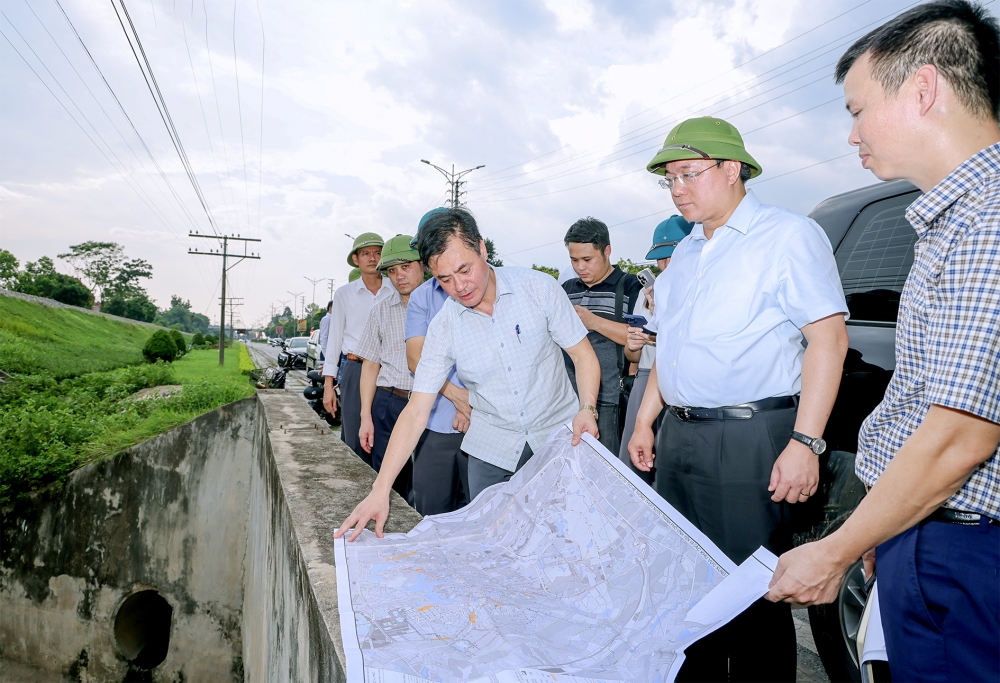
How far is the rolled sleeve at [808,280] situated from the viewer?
181cm

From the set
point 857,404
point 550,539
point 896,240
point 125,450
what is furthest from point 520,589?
point 125,450

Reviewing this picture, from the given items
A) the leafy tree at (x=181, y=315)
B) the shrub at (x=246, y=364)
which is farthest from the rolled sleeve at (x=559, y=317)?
the leafy tree at (x=181, y=315)

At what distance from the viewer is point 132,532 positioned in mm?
7691

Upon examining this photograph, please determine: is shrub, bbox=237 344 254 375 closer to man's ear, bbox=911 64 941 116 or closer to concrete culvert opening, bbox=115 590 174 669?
concrete culvert opening, bbox=115 590 174 669

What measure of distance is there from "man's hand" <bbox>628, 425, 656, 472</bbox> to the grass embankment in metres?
7.20

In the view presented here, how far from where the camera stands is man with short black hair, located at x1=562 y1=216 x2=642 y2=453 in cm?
371

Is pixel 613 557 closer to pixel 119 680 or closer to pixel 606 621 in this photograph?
pixel 606 621

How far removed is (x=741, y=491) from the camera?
74.1 inches

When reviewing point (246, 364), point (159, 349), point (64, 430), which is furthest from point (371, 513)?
point (246, 364)

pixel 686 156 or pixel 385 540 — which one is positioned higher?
pixel 686 156

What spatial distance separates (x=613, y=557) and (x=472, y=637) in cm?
46

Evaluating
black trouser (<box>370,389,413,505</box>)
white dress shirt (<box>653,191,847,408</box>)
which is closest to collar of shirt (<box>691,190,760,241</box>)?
white dress shirt (<box>653,191,847,408</box>)

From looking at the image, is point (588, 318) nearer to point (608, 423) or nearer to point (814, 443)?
point (608, 423)

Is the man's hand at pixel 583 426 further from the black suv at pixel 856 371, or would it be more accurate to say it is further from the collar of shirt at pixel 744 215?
the collar of shirt at pixel 744 215
